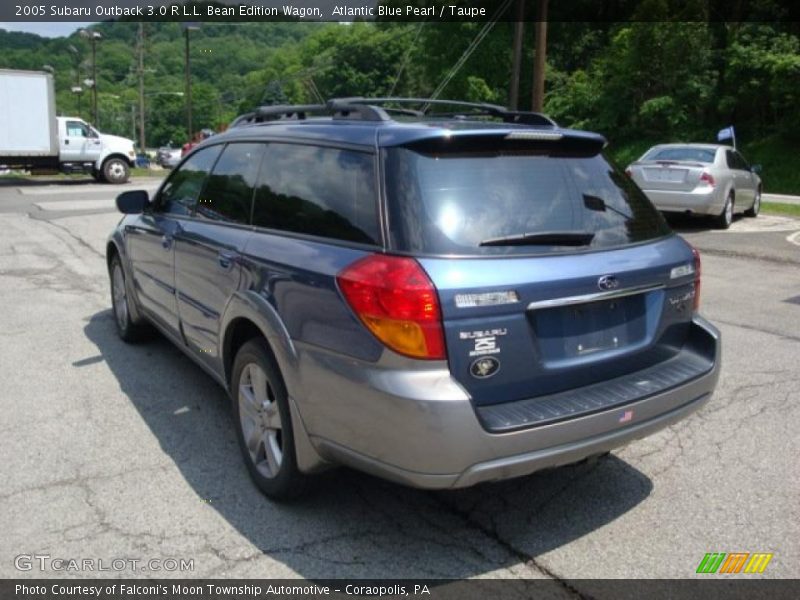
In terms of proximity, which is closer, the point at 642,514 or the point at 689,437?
the point at 642,514

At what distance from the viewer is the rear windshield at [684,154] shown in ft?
42.4

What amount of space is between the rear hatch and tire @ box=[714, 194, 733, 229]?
10759 millimetres

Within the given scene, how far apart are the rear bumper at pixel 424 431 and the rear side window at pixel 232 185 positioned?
122cm

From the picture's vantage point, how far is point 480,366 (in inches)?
106

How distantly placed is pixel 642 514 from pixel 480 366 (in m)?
1.25

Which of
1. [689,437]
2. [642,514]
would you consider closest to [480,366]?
[642,514]

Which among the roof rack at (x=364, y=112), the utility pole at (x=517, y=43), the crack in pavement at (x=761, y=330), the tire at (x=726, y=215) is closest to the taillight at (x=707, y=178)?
the tire at (x=726, y=215)

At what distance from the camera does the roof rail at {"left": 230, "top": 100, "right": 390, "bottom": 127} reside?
10.9 feet

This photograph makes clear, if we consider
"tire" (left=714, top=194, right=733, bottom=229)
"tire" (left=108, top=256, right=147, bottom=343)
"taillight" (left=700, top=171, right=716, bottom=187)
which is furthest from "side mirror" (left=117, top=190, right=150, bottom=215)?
"tire" (left=714, top=194, right=733, bottom=229)

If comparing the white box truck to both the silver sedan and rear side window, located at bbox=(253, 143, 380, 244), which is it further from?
rear side window, located at bbox=(253, 143, 380, 244)

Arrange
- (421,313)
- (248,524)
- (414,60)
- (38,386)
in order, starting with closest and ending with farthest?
1. (421,313)
2. (248,524)
3. (38,386)
4. (414,60)

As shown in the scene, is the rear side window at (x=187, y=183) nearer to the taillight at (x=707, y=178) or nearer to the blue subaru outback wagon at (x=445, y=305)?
the blue subaru outback wagon at (x=445, y=305)

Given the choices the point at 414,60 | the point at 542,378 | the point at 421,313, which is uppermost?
the point at 414,60

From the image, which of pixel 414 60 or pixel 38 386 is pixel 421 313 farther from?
pixel 414 60
